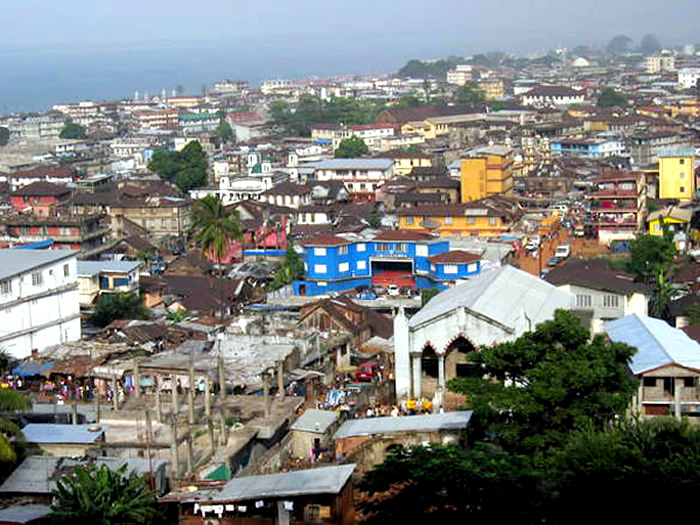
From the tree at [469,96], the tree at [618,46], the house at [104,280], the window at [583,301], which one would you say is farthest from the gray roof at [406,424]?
the tree at [618,46]

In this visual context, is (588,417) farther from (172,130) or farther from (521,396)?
(172,130)

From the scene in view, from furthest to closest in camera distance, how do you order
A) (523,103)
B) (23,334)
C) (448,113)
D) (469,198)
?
(523,103), (448,113), (469,198), (23,334)

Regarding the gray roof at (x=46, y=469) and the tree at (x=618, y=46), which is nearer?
the gray roof at (x=46, y=469)

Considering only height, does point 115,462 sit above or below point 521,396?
below

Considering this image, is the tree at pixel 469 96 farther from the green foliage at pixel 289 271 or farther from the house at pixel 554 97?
the green foliage at pixel 289 271

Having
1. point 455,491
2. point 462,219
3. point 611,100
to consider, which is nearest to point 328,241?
point 462,219

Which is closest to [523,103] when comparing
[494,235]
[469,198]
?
[469,198]
